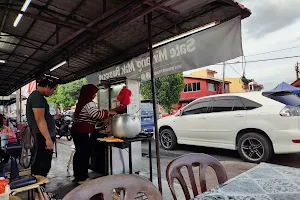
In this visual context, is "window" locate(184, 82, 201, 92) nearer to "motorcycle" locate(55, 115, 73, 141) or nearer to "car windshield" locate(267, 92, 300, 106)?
"motorcycle" locate(55, 115, 73, 141)

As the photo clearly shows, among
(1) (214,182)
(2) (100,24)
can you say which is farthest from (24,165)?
(1) (214,182)

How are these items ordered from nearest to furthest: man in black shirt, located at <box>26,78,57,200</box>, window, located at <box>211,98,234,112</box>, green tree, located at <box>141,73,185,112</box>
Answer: man in black shirt, located at <box>26,78,57,200</box>
window, located at <box>211,98,234,112</box>
green tree, located at <box>141,73,185,112</box>

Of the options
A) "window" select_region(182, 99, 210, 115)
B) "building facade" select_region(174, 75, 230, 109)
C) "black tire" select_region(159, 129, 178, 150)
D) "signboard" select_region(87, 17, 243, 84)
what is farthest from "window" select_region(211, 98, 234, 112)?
"building facade" select_region(174, 75, 230, 109)

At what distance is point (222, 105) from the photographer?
572cm

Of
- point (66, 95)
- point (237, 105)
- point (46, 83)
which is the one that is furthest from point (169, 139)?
point (66, 95)

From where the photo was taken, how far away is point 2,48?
5.98 metres

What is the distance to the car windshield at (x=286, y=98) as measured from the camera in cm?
473

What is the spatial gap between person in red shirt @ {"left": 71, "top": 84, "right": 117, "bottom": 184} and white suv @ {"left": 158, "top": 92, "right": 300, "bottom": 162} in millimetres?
3219

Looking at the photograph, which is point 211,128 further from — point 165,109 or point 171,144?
point 165,109

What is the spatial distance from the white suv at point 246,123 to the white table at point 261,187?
3288 mm

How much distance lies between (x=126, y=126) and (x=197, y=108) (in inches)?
146

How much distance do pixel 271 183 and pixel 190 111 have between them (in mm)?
5063

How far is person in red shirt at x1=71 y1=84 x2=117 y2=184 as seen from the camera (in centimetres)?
339

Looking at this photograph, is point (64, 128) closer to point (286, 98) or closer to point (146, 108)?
point (146, 108)
